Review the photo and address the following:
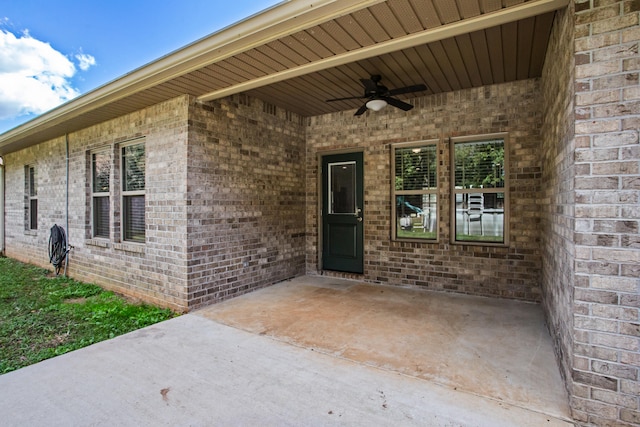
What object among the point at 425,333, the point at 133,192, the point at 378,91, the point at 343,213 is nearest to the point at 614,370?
the point at 425,333

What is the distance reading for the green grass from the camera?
307cm

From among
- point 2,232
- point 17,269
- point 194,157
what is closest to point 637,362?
point 194,157

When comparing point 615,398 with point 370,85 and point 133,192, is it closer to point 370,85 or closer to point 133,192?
point 370,85

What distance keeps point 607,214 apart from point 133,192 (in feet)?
17.7

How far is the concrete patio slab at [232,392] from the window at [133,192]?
225 cm

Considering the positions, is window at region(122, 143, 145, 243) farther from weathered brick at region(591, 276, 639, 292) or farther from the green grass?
weathered brick at region(591, 276, 639, 292)

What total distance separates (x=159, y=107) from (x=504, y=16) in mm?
4091

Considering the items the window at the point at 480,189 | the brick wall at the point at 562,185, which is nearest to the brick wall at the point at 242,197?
the window at the point at 480,189

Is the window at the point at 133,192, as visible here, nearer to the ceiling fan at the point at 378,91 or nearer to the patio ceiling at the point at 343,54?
the patio ceiling at the point at 343,54

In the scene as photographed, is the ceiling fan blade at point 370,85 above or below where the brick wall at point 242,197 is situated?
above

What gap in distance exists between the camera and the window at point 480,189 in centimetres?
447

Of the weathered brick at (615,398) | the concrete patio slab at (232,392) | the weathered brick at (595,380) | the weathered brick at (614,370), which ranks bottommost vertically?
the concrete patio slab at (232,392)

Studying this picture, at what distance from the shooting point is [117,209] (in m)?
5.04

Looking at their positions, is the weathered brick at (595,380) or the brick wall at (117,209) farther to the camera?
the brick wall at (117,209)
